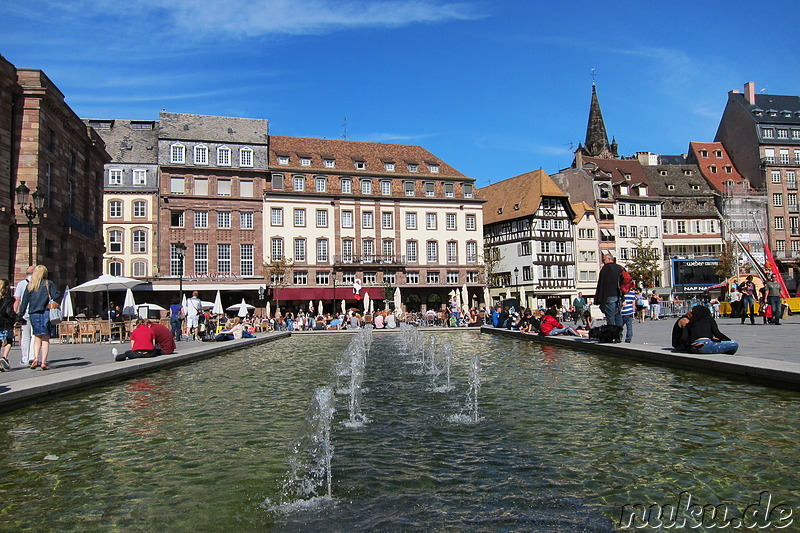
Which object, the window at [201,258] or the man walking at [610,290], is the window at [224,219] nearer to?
the window at [201,258]

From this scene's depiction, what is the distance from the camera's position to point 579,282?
66438 millimetres

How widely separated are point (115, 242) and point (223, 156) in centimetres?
1207

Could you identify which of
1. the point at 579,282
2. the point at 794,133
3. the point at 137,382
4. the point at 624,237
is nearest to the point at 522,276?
the point at 579,282

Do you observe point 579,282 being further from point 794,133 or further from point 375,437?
point 375,437

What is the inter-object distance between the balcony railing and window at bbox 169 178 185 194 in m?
15.0

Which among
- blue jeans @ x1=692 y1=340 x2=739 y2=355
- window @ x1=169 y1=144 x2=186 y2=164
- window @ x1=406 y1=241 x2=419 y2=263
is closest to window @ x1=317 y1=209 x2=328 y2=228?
window @ x1=406 y1=241 x2=419 y2=263

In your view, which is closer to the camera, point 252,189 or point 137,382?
point 137,382

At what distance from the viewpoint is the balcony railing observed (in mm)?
59281

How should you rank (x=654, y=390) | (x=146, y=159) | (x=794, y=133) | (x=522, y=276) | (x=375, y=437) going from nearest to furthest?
(x=375, y=437)
(x=654, y=390)
(x=146, y=159)
(x=522, y=276)
(x=794, y=133)

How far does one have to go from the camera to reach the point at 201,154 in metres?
56.2

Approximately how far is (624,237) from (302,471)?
70059 millimetres

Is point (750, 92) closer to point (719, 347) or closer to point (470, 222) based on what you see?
point (470, 222)

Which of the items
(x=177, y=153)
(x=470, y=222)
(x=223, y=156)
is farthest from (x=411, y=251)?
(x=177, y=153)

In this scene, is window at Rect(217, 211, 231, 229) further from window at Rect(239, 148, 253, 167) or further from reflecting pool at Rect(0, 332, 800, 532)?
reflecting pool at Rect(0, 332, 800, 532)
